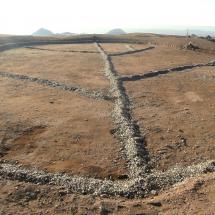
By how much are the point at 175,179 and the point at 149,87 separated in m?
21.9

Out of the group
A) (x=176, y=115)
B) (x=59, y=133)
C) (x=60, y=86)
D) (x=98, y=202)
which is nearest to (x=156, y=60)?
(x=60, y=86)

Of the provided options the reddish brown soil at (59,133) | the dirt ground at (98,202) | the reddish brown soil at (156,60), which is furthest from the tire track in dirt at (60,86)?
the dirt ground at (98,202)

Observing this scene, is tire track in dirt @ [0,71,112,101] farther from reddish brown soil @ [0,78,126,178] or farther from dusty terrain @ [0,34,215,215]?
reddish brown soil @ [0,78,126,178]

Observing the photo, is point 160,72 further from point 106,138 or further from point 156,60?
point 106,138

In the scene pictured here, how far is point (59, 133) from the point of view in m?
30.1

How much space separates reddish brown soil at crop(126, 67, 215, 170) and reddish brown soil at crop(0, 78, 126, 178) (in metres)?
3.15

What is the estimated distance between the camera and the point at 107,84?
45.4 metres

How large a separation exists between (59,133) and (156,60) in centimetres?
3557

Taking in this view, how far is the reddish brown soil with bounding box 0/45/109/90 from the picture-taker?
154 ft

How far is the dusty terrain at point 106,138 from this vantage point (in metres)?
21.0

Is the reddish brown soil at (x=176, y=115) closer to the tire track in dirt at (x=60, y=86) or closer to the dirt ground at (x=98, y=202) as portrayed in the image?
the tire track in dirt at (x=60, y=86)

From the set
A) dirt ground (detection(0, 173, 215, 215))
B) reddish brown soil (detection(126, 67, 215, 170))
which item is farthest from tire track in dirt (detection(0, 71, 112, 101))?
dirt ground (detection(0, 173, 215, 215))

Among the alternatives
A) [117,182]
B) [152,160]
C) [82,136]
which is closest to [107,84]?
[82,136]

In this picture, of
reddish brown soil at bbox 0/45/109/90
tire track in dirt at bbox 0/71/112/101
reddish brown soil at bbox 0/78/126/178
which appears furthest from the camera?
reddish brown soil at bbox 0/45/109/90
